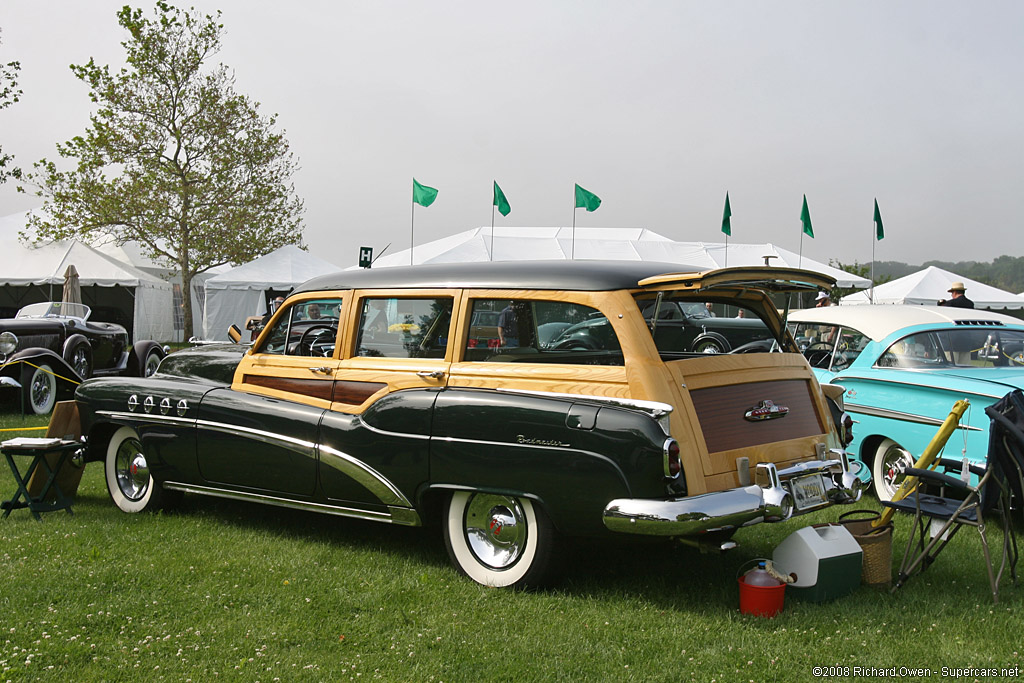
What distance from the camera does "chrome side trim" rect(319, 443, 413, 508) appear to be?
188 inches

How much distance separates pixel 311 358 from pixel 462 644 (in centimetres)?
232

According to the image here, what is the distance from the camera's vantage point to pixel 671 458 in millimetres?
3924

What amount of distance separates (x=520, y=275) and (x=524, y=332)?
32 cm

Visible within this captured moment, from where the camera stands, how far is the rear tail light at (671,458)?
3.91 m

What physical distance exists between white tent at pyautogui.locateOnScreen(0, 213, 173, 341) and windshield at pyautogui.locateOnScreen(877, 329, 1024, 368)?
926 inches

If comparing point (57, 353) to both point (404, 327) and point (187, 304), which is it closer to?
point (404, 327)

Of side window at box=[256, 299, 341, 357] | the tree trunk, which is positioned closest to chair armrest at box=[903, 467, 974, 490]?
side window at box=[256, 299, 341, 357]

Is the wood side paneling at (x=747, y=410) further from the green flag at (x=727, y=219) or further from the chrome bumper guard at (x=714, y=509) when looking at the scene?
the green flag at (x=727, y=219)

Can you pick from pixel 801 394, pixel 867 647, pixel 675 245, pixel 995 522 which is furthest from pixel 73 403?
pixel 675 245

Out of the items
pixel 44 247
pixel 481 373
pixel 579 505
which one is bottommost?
pixel 579 505

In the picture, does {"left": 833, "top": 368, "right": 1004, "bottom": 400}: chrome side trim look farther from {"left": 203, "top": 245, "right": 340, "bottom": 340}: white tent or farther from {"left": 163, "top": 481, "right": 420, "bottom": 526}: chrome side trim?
{"left": 203, "top": 245, "right": 340, "bottom": 340}: white tent

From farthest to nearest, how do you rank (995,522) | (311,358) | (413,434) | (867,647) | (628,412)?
1. (995,522)
2. (311,358)
3. (413,434)
4. (628,412)
5. (867,647)

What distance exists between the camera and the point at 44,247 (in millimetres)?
26625

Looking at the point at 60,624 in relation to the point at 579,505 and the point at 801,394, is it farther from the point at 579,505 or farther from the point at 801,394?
the point at 801,394
